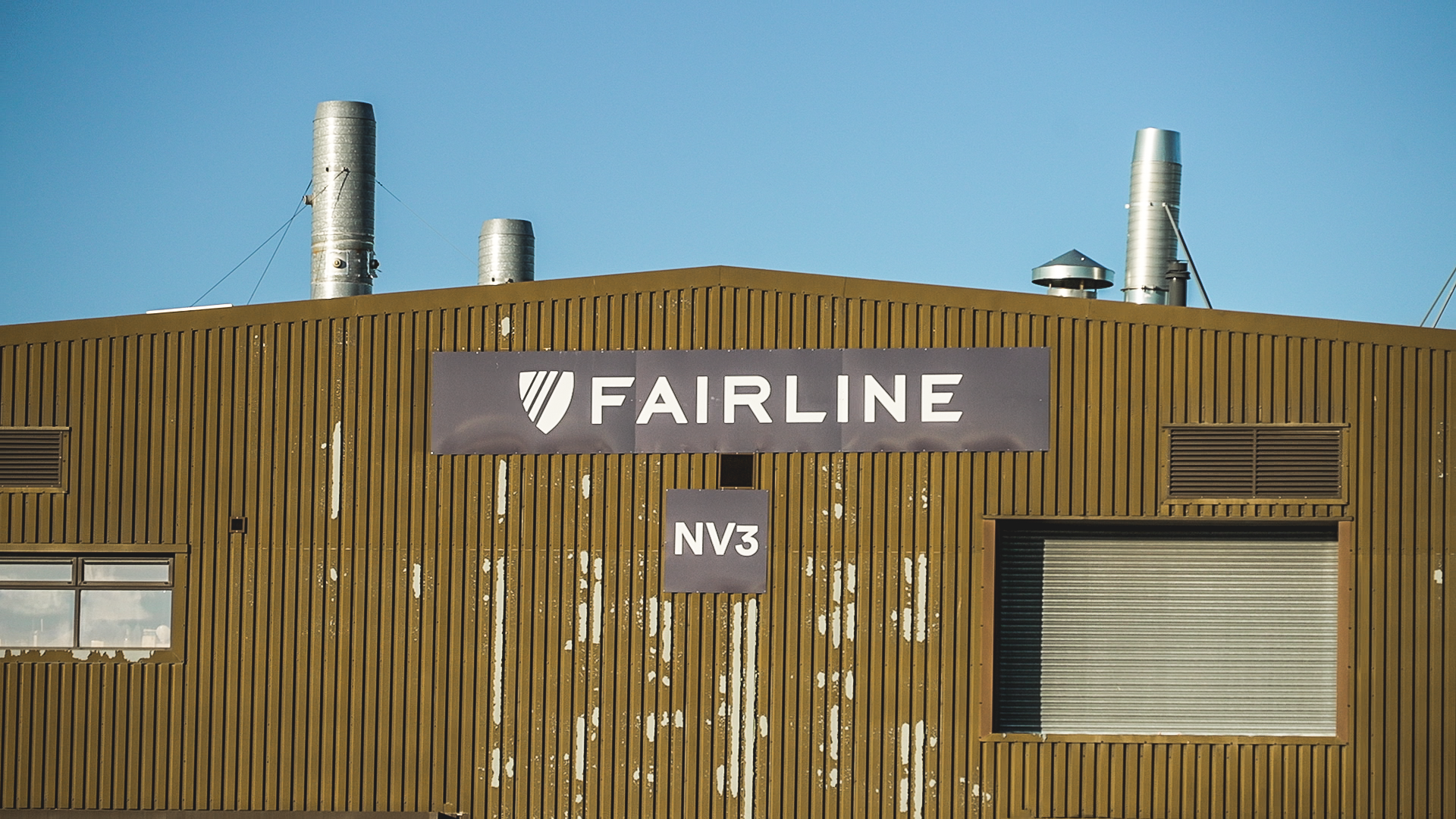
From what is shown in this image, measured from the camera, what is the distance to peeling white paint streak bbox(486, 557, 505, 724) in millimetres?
15414

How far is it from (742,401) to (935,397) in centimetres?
213

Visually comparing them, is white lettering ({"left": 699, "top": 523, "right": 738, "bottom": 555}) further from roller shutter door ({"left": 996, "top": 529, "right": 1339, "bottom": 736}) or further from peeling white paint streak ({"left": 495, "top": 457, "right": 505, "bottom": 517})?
roller shutter door ({"left": 996, "top": 529, "right": 1339, "bottom": 736})

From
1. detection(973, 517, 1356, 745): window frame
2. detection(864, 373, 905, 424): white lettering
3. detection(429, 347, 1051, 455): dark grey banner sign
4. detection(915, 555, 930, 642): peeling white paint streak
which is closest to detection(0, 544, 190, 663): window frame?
detection(429, 347, 1051, 455): dark grey banner sign

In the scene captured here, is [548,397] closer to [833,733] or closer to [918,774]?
[833,733]

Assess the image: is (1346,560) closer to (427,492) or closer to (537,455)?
(537,455)

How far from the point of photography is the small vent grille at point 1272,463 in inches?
597

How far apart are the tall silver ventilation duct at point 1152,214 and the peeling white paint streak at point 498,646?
42.1 ft

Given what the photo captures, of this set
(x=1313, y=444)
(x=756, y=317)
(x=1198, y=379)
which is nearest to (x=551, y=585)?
(x=756, y=317)

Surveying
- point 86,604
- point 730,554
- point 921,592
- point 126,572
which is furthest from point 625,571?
point 86,604

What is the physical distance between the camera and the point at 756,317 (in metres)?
15.5

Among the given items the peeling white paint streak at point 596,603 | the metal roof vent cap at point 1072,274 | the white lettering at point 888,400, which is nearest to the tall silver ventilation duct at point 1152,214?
the metal roof vent cap at point 1072,274

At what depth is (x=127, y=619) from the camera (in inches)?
623

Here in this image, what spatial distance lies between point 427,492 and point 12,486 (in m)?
4.79

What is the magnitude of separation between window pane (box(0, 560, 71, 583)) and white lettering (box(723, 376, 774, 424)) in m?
7.76
